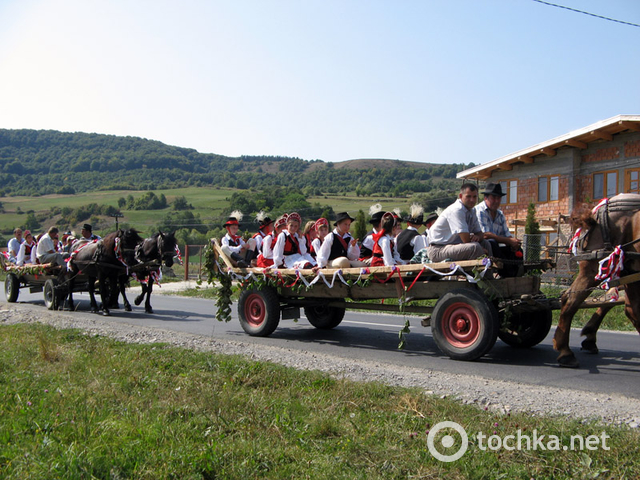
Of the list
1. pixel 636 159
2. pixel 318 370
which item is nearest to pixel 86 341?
pixel 318 370

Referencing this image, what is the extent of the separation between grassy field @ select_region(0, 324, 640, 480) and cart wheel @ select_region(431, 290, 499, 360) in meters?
1.95

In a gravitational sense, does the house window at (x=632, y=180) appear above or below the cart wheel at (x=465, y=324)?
above

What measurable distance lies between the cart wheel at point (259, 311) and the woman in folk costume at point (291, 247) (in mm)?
570

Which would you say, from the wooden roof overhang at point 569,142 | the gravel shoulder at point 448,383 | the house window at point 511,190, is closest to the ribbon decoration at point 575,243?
the gravel shoulder at point 448,383

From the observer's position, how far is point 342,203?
71750 millimetres

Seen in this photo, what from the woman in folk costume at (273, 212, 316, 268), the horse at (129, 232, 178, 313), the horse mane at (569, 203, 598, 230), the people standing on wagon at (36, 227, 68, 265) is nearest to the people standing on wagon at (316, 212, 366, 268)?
the woman in folk costume at (273, 212, 316, 268)

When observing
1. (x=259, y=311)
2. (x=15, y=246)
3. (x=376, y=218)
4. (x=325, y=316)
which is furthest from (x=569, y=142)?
(x=15, y=246)

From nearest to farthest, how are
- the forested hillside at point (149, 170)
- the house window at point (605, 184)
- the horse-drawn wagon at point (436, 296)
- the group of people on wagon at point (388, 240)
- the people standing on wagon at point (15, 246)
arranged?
the horse-drawn wagon at point (436, 296)
the group of people on wagon at point (388, 240)
the people standing on wagon at point (15, 246)
the house window at point (605, 184)
the forested hillside at point (149, 170)

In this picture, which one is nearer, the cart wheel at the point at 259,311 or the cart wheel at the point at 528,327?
the cart wheel at the point at 528,327

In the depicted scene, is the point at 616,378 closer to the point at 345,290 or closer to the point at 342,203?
the point at 345,290

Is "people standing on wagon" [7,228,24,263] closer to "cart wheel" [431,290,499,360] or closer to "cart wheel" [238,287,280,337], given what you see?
"cart wheel" [238,287,280,337]

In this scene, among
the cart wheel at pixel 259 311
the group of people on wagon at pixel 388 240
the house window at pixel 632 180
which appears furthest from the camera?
the house window at pixel 632 180

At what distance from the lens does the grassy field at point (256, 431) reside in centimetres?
360

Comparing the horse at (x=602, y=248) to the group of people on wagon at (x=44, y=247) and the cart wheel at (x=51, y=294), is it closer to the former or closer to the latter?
the cart wheel at (x=51, y=294)
